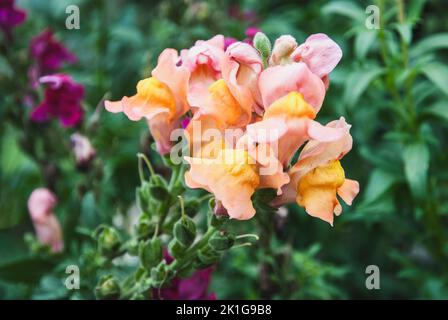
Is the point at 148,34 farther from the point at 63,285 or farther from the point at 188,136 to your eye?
the point at 188,136

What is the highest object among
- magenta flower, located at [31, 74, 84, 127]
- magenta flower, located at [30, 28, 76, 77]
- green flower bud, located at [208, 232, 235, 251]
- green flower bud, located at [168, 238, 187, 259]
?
magenta flower, located at [30, 28, 76, 77]

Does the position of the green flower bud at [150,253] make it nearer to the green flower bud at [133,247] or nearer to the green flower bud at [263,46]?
the green flower bud at [133,247]

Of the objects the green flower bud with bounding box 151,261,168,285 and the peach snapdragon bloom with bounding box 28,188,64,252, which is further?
the peach snapdragon bloom with bounding box 28,188,64,252

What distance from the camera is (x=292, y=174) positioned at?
730 mm

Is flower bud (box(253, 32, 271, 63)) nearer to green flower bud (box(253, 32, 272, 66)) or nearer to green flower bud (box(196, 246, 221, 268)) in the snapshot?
green flower bud (box(253, 32, 272, 66))

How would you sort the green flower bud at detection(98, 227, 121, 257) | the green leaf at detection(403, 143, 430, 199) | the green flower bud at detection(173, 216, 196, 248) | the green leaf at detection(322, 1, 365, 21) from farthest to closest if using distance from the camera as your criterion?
the green leaf at detection(322, 1, 365, 21) < the green leaf at detection(403, 143, 430, 199) < the green flower bud at detection(98, 227, 121, 257) < the green flower bud at detection(173, 216, 196, 248)

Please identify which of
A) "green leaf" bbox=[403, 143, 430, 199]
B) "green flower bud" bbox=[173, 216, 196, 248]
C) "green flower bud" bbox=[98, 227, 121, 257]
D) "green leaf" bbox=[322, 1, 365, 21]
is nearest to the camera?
"green flower bud" bbox=[173, 216, 196, 248]

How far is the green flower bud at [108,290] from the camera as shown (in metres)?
0.83

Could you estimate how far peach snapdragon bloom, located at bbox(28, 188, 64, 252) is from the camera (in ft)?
3.71

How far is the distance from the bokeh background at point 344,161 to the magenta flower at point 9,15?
43mm

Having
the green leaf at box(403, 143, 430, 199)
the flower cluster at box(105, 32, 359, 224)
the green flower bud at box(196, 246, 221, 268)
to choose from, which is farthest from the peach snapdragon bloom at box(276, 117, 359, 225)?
the green leaf at box(403, 143, 430, 199)

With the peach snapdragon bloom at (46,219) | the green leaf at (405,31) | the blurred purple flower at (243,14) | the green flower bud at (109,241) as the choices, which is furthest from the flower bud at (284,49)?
the blurred purple flower at (243,14)

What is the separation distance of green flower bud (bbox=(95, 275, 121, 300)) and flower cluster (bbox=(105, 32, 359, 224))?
0.21m

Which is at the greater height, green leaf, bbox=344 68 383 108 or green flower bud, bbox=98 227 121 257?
green leaf, bbox=344 68 383 108
